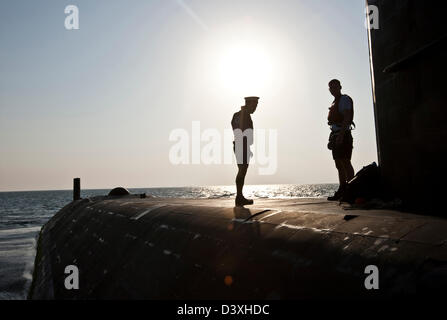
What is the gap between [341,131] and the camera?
24.6 feet

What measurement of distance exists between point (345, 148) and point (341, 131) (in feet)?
1.56

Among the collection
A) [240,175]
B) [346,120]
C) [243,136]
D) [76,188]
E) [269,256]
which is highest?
[346,120]

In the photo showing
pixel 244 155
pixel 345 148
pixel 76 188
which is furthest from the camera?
pixel 76 188

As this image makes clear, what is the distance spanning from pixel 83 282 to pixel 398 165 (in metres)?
5.76

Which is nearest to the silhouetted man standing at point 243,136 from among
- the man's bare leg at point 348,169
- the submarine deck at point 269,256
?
the submarine deck at point 269,256

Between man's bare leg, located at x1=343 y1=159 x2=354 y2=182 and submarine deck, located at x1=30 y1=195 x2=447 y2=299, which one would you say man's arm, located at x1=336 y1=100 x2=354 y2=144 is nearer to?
man's bare leg, located at x1=343 y1=159 x2=354 y2=182

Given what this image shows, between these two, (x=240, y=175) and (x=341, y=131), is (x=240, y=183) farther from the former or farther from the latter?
(x=341, y=131)

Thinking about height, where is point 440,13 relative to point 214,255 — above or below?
above

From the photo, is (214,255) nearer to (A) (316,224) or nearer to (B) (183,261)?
(B) (183,261)

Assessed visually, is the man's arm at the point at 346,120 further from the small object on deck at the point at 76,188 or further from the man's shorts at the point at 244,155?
the small object on deck at the point at 76,188

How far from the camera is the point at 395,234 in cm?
314

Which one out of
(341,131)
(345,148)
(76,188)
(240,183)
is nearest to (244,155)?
(240,183)

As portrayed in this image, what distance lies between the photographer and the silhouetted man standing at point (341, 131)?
756cm
